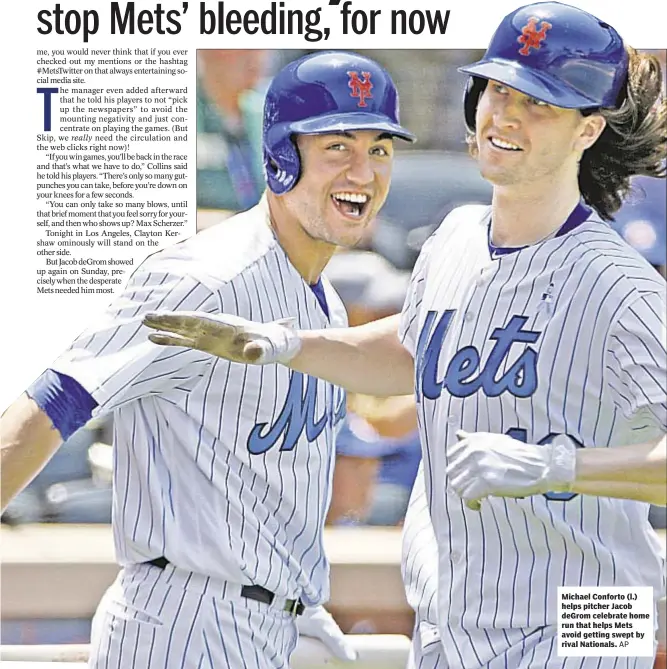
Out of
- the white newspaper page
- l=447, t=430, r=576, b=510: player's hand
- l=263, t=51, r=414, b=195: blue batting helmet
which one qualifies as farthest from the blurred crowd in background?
l=447, t=430, r=576, b=510: player's hand

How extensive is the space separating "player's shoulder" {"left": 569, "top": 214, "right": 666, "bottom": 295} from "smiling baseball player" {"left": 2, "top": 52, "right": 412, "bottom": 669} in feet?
1.29

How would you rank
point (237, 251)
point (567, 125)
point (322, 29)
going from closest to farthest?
point (567, 125)
point (237, 251)
point (322, 29)

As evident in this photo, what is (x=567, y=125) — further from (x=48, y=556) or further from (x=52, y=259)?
(x=48, y=556)

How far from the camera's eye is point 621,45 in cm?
193

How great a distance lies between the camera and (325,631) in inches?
89.7

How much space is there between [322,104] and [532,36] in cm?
37

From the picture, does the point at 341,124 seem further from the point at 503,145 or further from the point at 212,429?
the point at 212,429

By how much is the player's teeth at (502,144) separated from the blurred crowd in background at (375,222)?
0.34 metres

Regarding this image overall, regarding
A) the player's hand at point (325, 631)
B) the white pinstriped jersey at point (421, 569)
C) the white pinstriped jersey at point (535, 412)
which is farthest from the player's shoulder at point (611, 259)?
the player's hand at point (325, 631)

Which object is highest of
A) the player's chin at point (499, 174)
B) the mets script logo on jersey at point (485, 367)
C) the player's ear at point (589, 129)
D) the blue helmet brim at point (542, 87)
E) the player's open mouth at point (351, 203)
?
the blue helmet brim at point (542, 87)

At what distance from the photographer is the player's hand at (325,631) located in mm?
2264

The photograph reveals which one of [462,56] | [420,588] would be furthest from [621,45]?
[420,588]

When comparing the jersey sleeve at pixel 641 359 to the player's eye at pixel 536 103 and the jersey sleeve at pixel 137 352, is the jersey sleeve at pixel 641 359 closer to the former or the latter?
the player's eye at pixel 536 103

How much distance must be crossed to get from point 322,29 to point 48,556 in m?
1.14
